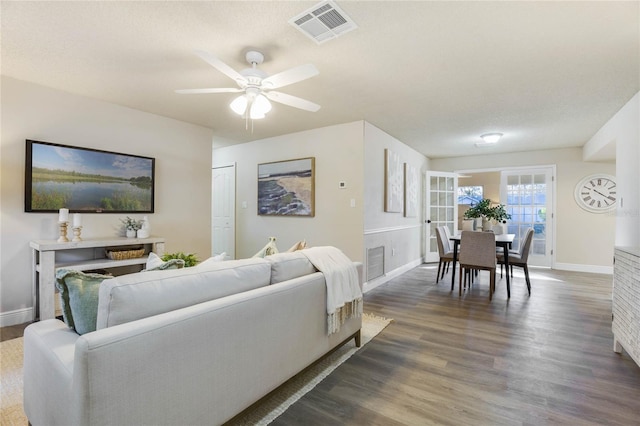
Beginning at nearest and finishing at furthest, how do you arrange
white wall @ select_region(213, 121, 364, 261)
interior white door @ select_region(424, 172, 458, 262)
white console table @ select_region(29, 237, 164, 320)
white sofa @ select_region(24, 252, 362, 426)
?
white sofa @ select_region(24, 252, 362, 426) → white console table @ select_region(29, 237, 164, 320) → white wall @ select_region(213, 121, 364, 261) → interior white door @ select_region(424, 172, 458, 262)

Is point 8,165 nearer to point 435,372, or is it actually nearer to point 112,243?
point 112,243

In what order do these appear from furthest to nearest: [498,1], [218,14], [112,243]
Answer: [112,243] < [218,14] < [498,1]

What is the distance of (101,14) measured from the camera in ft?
6.23

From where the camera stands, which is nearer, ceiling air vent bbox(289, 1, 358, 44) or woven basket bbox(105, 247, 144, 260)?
ceiling air vent bbox(289, 1, 358, 44)

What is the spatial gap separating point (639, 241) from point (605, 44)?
6.57 feet

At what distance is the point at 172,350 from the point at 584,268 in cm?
692

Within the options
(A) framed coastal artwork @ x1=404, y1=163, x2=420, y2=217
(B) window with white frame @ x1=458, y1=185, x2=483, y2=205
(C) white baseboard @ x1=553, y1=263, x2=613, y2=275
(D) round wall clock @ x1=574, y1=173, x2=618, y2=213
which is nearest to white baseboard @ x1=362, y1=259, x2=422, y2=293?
(A) framed coastal artwork @ x1=404, y1=163, x2=420, y2=217

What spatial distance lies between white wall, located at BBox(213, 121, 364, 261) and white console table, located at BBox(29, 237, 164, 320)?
1788mm

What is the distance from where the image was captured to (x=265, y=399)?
1.57 metres

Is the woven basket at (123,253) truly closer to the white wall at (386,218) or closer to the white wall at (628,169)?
the white wall at (386,218)

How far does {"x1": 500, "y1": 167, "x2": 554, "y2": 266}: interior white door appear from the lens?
229 inches

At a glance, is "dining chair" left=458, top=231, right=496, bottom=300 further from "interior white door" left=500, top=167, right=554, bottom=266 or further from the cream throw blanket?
"interior white door" left=500, top=167, right=554, bottom=266

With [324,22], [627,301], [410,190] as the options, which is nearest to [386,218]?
[410,190]

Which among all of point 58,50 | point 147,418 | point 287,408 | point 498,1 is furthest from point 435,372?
point 58,50
